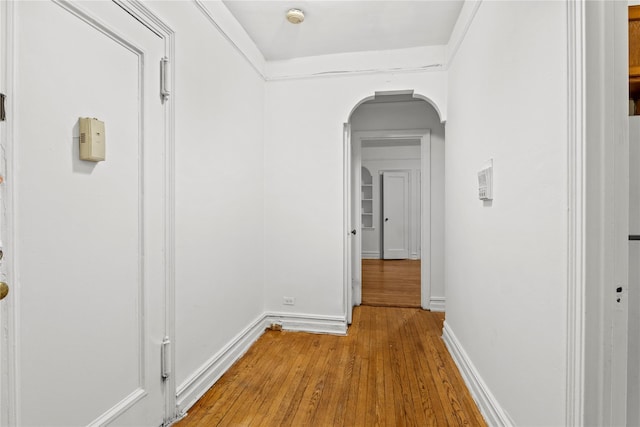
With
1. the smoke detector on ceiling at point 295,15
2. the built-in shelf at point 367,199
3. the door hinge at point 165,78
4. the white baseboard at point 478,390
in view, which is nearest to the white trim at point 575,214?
the white baseboard at point 478,390

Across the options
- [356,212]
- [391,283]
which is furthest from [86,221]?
[391,283]

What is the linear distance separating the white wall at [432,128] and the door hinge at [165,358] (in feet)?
9.15

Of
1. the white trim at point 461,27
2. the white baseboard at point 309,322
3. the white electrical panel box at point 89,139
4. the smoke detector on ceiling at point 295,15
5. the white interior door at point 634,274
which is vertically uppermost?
the smoke detector on ceiling at point 295,15

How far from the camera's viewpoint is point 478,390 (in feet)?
6.11

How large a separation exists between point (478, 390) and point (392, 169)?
595 cm

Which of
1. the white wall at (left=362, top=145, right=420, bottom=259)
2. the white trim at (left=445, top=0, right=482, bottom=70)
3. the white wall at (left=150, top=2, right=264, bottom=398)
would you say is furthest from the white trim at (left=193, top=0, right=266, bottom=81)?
the white wall at (left=362, top=145, right=420, bottom=259)

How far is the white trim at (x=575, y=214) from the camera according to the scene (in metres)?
0.99

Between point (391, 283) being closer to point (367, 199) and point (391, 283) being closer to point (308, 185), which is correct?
point (308, 185)

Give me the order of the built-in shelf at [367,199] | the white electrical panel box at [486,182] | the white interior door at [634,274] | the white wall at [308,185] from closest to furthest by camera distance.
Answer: the white interior door at [634,274]
the white electrical panel box at [486,182]
the white wall at [308,185]
the built-in shelf at [367,199]

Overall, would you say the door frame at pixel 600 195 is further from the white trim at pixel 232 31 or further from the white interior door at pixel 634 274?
the white trim at pixel 232 31

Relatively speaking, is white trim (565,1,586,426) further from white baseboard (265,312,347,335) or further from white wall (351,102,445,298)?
white wall (351,102,445,298)

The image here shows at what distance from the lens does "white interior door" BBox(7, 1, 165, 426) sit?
3.46 feet

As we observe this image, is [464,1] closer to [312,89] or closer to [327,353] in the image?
[312,89]

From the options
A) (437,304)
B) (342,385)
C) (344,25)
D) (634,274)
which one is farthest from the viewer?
(437,304)
